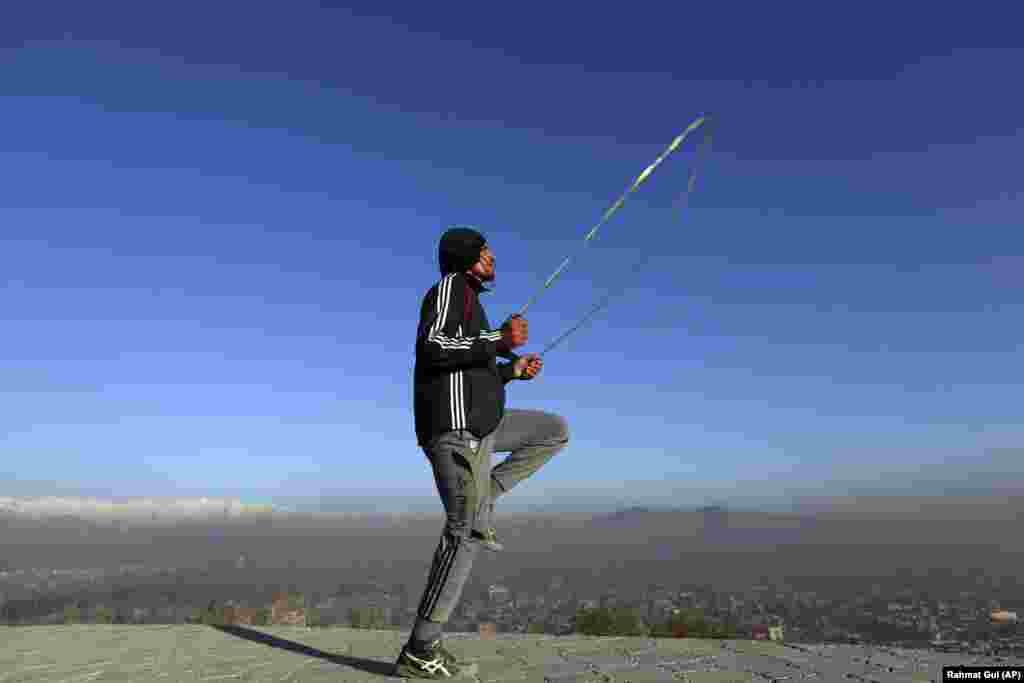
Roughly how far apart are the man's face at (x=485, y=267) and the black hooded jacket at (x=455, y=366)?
0.16m

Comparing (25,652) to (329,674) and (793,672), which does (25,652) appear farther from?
(793,672)

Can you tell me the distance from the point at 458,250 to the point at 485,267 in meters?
0.24

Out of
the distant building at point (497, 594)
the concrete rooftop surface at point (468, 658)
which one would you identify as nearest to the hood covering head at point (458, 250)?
the concrete rooftop surface at point (468, 658)

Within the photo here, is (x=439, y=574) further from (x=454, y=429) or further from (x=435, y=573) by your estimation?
(x=454, y=429)

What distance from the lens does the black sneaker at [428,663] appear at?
4301 mm

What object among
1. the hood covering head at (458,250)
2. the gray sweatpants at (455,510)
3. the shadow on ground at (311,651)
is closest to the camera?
the gray sweatpants at (455,510)

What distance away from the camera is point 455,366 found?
4.23 meters

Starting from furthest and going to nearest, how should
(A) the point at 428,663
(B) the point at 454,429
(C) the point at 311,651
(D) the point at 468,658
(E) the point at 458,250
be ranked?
(C) the point at 311,651 < (D) the point at 468,658 < (E) the point at 458,250 < (A) the point at 428,663 < (B) the point at 454,429

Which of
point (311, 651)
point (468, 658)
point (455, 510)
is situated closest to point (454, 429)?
point (455, 510)

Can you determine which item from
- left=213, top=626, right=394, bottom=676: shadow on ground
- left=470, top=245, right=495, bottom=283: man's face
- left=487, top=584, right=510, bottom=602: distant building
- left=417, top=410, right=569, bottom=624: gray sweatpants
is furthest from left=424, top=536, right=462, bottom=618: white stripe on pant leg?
left=487, top=584, right=510, bottom=602: distant building

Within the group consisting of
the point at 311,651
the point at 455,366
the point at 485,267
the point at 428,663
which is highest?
the point at 485,267

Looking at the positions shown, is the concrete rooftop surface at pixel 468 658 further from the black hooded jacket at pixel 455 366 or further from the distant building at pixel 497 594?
the distant building at pixel 497 594

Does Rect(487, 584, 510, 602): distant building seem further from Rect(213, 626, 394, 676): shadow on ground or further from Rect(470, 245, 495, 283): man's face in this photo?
Rect(470, 245, 495, 283): man's face

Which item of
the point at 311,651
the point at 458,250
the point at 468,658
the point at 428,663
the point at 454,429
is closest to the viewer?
the point at 454,429
